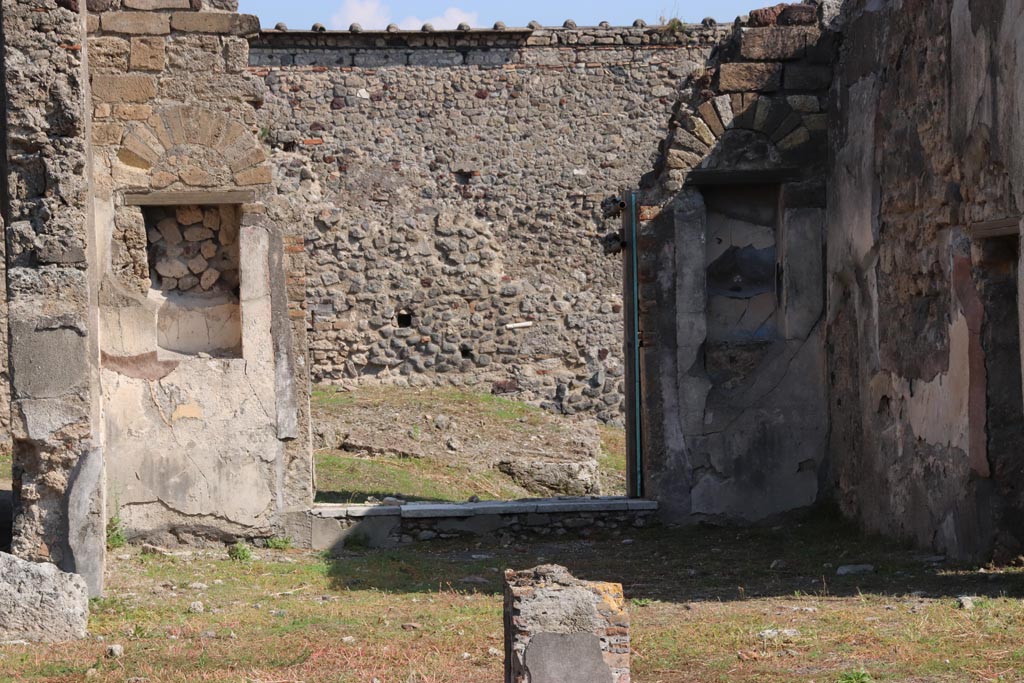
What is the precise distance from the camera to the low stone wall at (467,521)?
9.30 metres

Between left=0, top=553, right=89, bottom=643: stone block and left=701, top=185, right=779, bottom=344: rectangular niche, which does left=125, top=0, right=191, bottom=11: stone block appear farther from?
left=0, top=553, right=89, bottom=643: stone block

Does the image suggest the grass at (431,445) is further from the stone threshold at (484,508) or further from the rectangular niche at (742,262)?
the rectangular niche at (742,262)

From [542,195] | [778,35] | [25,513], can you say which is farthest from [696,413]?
[542,195]

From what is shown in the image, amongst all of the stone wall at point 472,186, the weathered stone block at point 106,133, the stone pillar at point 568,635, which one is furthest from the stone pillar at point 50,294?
the stone wall at point 472,186

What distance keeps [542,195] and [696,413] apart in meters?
8.05

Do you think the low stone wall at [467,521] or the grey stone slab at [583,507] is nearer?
the low stone wall at [467,521]

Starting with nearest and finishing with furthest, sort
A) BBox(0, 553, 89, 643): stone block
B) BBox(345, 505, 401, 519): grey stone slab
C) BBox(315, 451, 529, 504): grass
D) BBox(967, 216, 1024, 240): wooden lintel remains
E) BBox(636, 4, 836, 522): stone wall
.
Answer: BBox(0, 553, 89, 643): stone block → BBox(967, 216, 1024, 240): wooden lintel remains → BBox(345, 505, 401, 519): grey stone slab → BBox(636, 4, 836, 522): stone wall → BBox(315, 451, 529, 504): grass

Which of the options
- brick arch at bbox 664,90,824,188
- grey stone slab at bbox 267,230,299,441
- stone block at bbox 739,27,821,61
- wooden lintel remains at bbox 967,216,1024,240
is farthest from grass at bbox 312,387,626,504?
wooden lintel remains at bbox 967,216,1024,240

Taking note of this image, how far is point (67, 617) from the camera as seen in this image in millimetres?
6328

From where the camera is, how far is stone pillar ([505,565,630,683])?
166 inches

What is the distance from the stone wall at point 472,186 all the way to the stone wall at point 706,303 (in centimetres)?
693

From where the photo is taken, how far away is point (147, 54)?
898cm

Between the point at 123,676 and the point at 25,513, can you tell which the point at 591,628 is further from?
the point at 25,513

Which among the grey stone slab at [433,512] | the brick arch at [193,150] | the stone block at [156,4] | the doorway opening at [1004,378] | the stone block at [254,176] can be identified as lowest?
the grey stone slab at [433,512]
